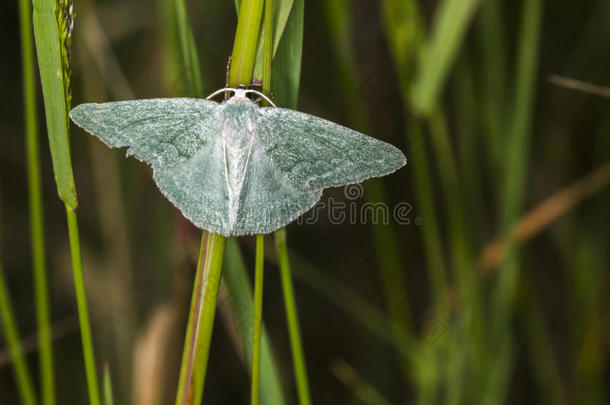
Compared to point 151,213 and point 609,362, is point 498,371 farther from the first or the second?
point 151,213

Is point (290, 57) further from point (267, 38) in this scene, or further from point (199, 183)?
point (199, 183)

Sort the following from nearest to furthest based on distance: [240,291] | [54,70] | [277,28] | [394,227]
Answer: [54,70] < [277,28] < [240,291] < [394,227]

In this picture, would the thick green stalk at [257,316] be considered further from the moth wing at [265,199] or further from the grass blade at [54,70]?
the grass blade at [54,70]

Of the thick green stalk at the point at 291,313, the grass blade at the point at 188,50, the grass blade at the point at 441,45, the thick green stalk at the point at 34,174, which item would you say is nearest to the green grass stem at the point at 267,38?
the grass blade at the point at 188,50

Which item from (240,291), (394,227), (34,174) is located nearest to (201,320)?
(240,291)

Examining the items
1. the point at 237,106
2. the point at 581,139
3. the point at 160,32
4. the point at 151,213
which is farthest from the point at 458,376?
the point at 160,32

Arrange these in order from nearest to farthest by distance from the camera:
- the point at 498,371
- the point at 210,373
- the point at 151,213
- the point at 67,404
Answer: the point at 498,371 < the point at 151,213 < the point at 67,404 < the point at 210,373

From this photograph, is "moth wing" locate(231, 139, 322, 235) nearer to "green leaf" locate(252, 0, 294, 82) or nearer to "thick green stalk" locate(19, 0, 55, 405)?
"green leaf" locate(252, 0, 294, 82)
